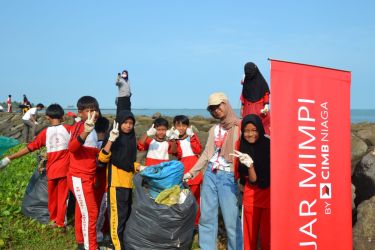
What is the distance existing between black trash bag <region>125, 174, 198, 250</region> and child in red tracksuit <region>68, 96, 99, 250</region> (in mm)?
455

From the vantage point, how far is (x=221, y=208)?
381 centimetres

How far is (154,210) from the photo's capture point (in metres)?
3.88

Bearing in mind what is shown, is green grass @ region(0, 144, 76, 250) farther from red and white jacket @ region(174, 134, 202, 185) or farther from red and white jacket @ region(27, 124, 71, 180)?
red and white jacket @ region(174, 134, 202, 185)

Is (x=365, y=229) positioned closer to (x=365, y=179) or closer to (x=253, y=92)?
(x=365, y=179)

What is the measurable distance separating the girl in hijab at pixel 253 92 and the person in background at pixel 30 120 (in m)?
9.55

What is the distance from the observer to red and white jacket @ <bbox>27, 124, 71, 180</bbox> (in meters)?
4.96

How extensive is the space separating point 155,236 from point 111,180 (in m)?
0.76

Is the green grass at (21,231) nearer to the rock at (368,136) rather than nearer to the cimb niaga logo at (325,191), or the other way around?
the cimb niaga logo at (325,191)

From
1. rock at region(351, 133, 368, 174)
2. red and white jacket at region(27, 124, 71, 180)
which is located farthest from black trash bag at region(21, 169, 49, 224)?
rock at region(351, 133, 368, 174)

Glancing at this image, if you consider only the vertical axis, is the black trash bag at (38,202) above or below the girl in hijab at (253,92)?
below

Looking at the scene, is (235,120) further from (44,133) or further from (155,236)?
(44,133)

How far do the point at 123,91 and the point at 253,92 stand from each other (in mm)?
4046

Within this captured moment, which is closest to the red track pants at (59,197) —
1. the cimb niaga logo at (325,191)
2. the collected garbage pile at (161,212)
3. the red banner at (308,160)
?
the collected garbage pile at (161,212)

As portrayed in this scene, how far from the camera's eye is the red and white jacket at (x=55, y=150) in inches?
195
